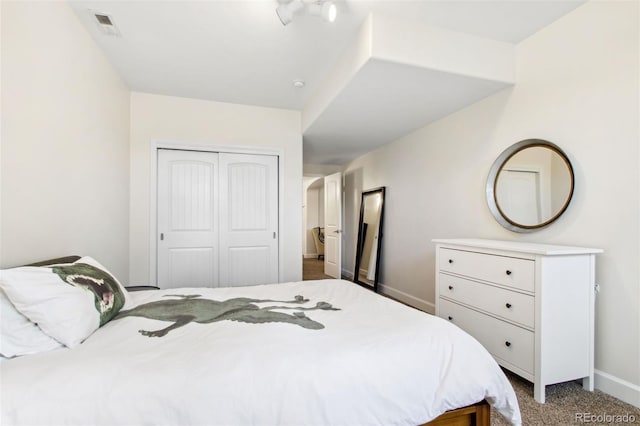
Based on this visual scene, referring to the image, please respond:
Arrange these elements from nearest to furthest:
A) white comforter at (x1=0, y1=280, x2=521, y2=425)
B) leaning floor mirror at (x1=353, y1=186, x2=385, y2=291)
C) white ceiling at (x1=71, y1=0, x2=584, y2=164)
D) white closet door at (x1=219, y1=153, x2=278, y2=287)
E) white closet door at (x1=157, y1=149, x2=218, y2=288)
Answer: white comforter at (x1=0, y1=280, x2=521, y2=425) < white ceiling at (x1=71, y1=0, x2=584, y2=164) < white closet door at (x1=157, y1=149, x2=218, y2=288) < white closet door at (x1=219, y1=153, x2=278, y2=287) < leaning floor mirror at (x1=353, y1=186, x2=385, y2=291)

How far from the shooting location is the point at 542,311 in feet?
5.81

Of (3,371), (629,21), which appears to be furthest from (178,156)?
(629,21)

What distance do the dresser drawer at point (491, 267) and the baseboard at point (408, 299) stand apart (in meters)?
1.13

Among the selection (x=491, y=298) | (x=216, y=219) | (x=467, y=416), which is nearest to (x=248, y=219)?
(x=216, y=219)

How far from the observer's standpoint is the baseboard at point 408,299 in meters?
3.49

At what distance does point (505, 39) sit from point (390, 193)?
2.33 metres

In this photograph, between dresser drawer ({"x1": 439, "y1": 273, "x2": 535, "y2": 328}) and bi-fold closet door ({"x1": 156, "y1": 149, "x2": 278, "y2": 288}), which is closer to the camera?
dresser drawer ({"x1": 439, "y1": 273, "x2": 535, "y2": 328})

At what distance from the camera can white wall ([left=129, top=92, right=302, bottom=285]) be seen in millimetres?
3277

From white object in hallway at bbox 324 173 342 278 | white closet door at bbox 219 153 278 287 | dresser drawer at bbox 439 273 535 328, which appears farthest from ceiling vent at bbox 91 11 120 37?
white object in hallway at bbox 324 173 342 278

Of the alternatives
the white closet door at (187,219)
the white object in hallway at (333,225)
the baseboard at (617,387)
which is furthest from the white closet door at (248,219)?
the baseboard at (617,387)

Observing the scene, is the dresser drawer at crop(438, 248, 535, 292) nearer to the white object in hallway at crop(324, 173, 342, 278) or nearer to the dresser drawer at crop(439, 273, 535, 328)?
the dresser drawer at crop(439, 273, 535, 328)

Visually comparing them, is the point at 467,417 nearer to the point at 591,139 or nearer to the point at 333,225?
the point at 591,139

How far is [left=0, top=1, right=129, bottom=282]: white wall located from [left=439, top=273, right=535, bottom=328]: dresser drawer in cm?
280

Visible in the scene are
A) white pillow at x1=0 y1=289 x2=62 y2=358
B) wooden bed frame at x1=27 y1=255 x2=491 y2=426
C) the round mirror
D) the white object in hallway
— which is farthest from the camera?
the white object in hallway
